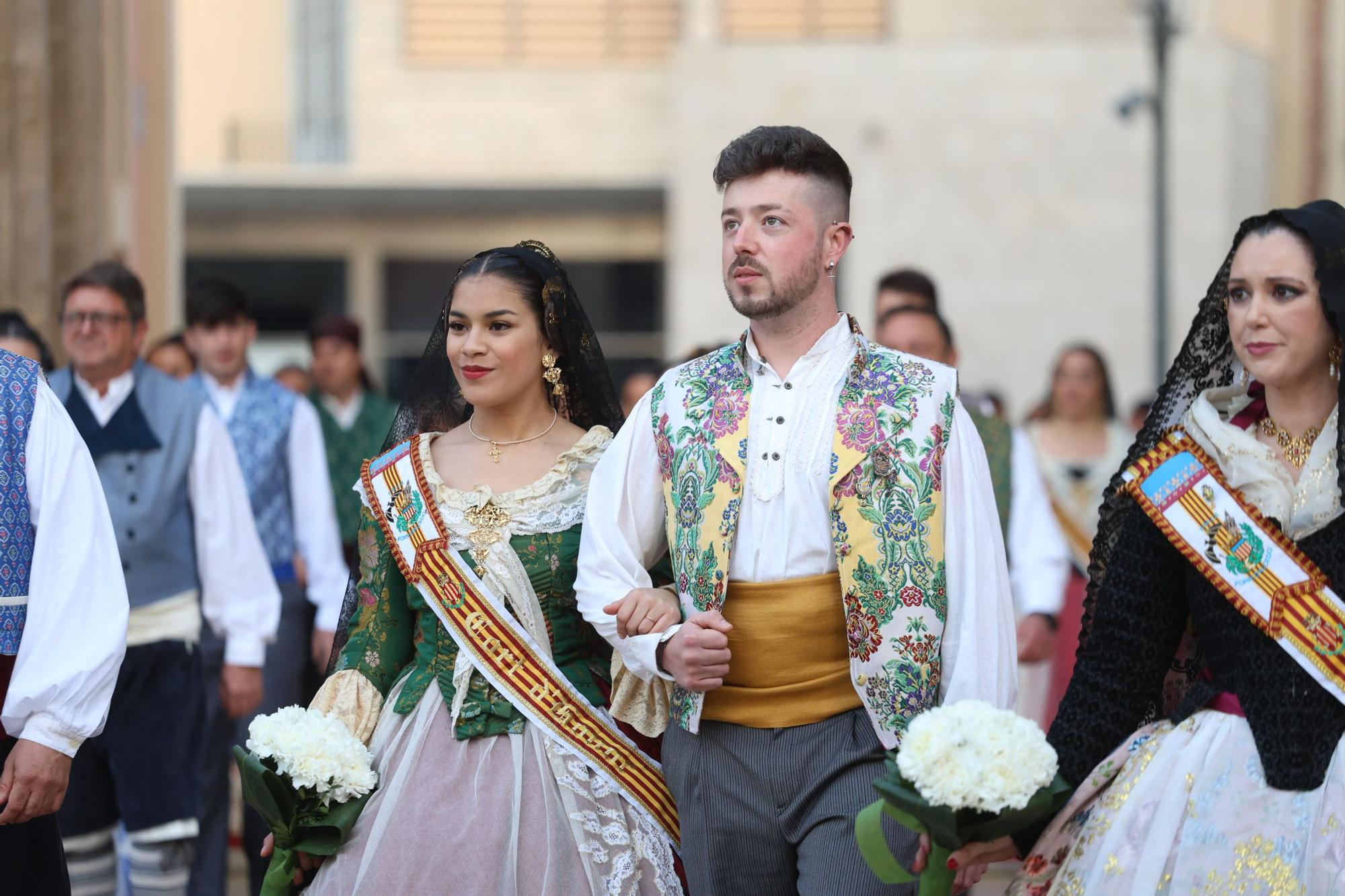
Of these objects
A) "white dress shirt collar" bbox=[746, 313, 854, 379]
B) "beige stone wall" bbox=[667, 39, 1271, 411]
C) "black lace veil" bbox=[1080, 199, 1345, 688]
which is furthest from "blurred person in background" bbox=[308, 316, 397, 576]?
"beige stone wall" bbox=[667, 39, 1271, 411]

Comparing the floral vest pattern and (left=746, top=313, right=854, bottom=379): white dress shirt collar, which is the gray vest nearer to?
the floral vest pattern

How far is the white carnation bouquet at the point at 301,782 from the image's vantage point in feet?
12.6

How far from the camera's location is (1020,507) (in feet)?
21.0

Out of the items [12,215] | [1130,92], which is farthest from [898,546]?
[1130,92]

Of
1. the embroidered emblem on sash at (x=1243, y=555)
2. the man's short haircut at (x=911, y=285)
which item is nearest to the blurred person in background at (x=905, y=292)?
the man's short haircut at (x=911, y=285)

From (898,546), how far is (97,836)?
2941mm

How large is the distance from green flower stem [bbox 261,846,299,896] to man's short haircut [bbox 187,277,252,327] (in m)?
4.03

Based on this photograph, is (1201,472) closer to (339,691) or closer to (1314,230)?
(1314,230)

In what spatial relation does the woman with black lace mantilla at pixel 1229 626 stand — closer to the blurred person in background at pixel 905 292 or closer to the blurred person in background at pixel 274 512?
the blurred person in background at pixel 905 292

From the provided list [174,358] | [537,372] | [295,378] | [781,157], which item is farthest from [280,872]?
[295,378]

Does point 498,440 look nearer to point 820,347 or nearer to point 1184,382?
point 820,347

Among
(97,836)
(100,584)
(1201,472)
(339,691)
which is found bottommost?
(97,836)

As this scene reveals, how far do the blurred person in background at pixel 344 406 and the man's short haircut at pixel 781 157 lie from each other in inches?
197

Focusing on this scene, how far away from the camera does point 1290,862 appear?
329 cm
